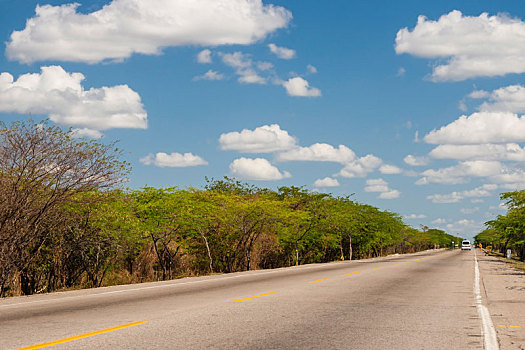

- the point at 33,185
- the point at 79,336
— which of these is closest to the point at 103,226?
the point at 33,185

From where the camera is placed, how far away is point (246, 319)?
9.77 metres

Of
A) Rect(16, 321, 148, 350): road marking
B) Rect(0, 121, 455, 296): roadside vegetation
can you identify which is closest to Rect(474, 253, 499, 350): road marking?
Rect(16, 321, 148, 350): road marking

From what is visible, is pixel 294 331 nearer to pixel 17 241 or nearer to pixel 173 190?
pixel 17 241

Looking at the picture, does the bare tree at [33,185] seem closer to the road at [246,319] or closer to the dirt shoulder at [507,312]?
the road at [246,319]

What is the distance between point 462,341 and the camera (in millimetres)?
8055

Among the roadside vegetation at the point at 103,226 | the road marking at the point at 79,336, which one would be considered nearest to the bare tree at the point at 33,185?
the roadside vegetation at the point at 103,226

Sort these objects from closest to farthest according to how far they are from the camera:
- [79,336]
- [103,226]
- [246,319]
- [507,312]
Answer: [79,336] → [246,319] → [507,312] → [103,226]

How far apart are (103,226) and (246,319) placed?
15.1 meters

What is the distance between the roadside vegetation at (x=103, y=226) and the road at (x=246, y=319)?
4648 millimetres

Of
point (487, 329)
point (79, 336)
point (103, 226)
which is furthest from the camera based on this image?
point (103, 226)

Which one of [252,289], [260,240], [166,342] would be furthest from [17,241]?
[260,240]

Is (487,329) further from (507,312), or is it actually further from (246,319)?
(246,319)

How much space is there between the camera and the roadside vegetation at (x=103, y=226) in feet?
59.1

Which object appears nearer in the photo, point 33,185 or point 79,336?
point 79,336
